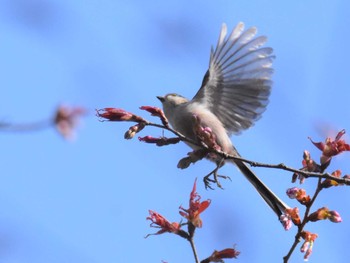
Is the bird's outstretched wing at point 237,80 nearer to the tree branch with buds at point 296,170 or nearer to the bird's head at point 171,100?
the bird's head at point 171,100

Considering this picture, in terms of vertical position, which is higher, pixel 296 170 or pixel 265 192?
pixel 265 192

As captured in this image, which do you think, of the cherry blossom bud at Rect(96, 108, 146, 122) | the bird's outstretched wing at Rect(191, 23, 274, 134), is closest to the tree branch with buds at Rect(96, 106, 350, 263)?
the cherry blossom bud at Rect(96, 108, 146, 122)

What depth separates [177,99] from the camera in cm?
464

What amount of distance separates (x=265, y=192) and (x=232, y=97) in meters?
0.69

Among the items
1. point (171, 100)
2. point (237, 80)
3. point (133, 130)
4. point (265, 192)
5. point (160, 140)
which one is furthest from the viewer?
point (171, 100)

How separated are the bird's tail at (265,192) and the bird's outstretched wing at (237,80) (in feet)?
0.95

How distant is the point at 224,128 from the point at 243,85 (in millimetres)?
348

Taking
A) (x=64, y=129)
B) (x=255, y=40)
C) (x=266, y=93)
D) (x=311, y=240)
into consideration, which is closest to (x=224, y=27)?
(x=255, y=40)

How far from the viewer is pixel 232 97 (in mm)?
4379

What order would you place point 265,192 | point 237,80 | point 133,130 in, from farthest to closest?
point 237,80
point 265,192
point 133,130

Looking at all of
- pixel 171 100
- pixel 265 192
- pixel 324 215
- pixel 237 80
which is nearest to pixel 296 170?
pixel 324 215

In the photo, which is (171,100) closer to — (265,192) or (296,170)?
(265,192)

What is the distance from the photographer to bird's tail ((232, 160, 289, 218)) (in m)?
3.90

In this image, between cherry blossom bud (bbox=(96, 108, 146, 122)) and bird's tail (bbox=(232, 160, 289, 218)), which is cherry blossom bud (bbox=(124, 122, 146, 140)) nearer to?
cherry blossom bud (bbox=(96, 108, 146, 122))
